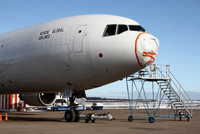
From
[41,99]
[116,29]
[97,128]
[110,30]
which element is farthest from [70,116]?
[116,29]

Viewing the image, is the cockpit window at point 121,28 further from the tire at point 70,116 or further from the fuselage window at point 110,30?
the tire at point 70,116

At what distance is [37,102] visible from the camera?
67.9 feet

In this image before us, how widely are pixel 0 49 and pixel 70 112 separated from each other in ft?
22.0

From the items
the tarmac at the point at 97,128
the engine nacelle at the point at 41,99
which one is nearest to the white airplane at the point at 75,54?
the engine nacelle at the point at 41,99

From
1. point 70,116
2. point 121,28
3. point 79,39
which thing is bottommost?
point 70,116

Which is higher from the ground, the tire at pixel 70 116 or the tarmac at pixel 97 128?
the tire at pixel 70 116

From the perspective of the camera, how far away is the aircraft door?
49.4 ft

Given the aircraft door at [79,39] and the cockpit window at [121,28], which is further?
the aircraft door at [79,39]

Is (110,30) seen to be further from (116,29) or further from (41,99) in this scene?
(41,99)

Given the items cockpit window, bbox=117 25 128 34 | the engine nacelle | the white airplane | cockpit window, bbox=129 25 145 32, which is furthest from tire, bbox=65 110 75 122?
cockpit window, bbox=129 25 145 32

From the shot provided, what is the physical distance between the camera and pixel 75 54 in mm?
15148

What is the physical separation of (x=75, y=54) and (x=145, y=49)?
3722 mm

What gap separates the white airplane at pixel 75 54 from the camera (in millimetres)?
14320

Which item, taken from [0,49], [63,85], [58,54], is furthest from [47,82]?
[0,49]
